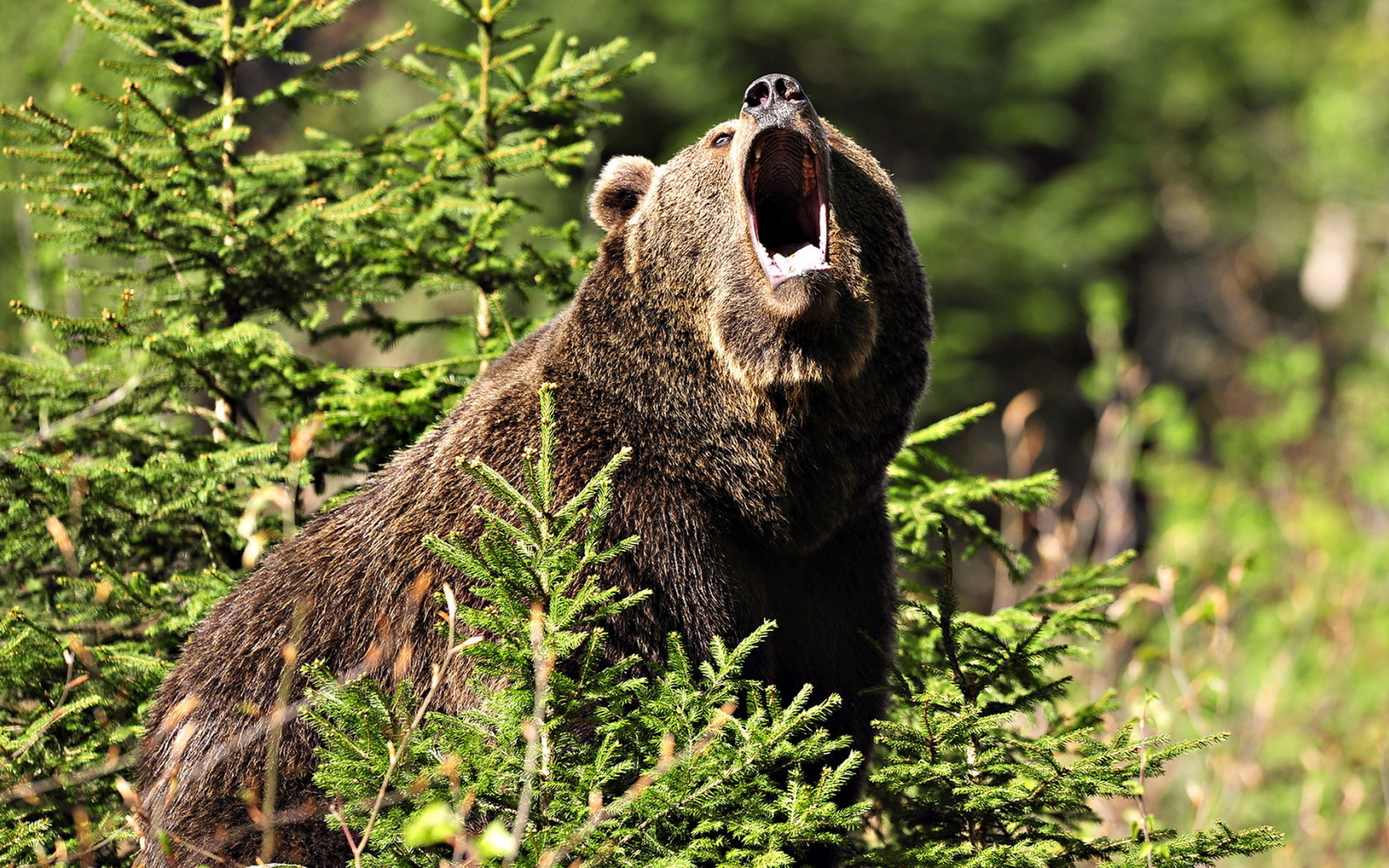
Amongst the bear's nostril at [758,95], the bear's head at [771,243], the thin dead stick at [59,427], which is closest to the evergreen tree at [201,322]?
the thin dead stick at [59,427]

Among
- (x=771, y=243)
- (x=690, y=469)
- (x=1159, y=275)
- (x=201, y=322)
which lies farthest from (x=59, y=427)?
(x=1159, y=275)

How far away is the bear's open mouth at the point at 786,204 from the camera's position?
305 cm

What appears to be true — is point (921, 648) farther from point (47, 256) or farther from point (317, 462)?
point (47, 256)

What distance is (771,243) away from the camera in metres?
3.54

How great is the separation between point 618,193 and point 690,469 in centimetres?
93

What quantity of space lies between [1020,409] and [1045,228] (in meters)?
12.1

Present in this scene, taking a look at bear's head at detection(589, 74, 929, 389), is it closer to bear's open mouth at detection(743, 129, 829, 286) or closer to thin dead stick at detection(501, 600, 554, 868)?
bear's open mouth at detection(743, 129, 829, 286)

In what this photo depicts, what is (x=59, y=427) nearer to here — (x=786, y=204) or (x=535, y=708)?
(x=535, y=708)

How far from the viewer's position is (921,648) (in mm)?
3863

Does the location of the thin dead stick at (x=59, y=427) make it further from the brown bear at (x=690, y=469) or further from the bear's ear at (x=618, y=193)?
the bear's ear at (x=618, y=193)

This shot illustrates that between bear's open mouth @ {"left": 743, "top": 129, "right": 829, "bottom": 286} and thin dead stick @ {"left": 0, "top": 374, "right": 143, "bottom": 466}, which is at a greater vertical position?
bear's open mouth @ {"left": 743, "top": 129, "right": 829, "bottom": 286}

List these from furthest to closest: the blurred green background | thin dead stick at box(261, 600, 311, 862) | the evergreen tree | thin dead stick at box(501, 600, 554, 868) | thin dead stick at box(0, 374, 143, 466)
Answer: the blurred green background
the evergreen tree
thin dead stick at box(0, 374, 143, 466)
thin dead stick at box(261, 600, 311, 862)
thin dead stick at box(501, 600, 554, 868)

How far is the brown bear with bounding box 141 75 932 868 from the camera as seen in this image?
2.93m

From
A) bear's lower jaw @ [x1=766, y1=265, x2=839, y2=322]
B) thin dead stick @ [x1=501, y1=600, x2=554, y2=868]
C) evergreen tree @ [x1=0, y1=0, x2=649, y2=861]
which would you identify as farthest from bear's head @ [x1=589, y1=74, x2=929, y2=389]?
thin dead stick @ [x1=501, y1=600, x2=554, y2=868]
